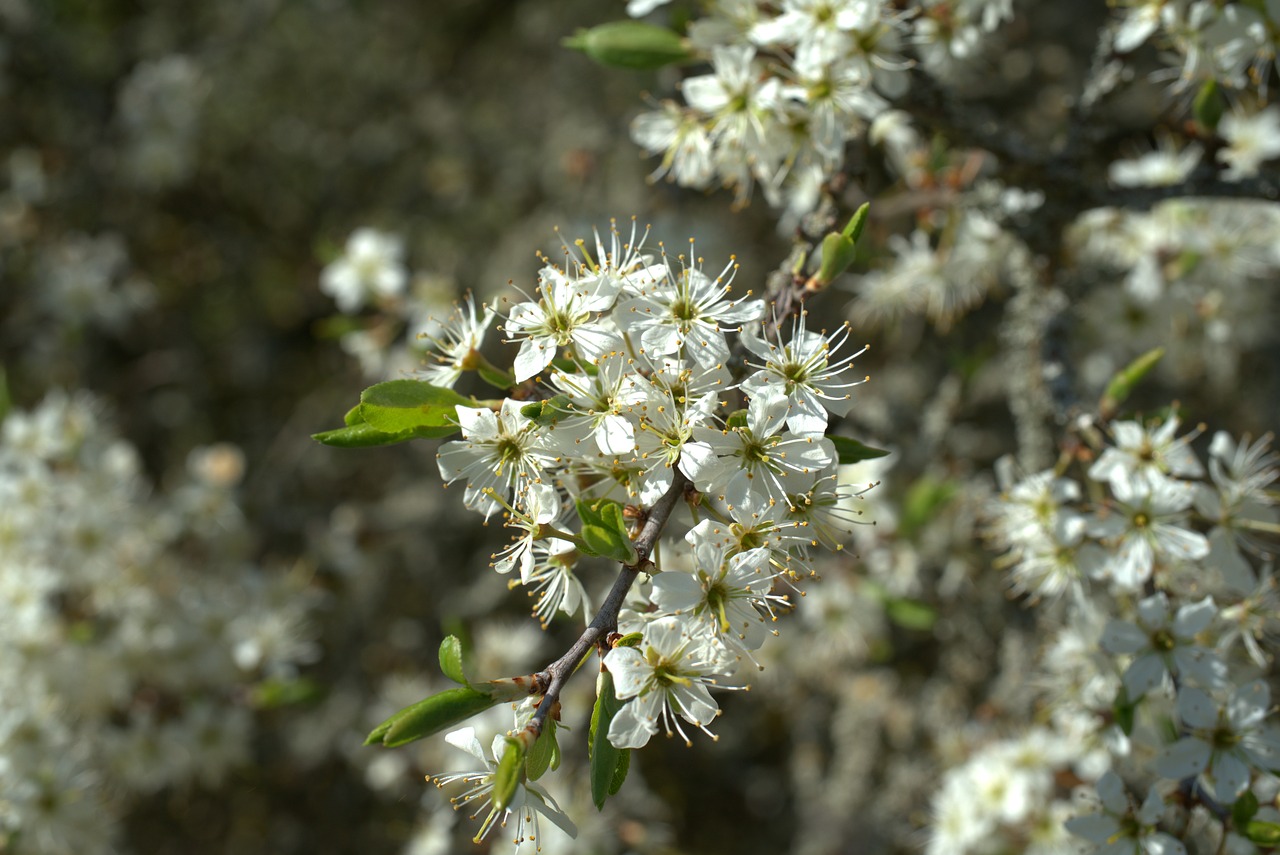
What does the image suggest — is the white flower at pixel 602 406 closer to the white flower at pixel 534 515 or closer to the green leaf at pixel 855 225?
the white flower at pixel 534 515

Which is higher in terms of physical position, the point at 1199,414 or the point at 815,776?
the point at 1199,414

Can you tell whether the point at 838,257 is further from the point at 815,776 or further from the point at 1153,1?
the point at 815,776

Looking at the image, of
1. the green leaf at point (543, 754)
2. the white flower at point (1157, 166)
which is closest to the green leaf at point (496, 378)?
the green leaf at point (543, 754)

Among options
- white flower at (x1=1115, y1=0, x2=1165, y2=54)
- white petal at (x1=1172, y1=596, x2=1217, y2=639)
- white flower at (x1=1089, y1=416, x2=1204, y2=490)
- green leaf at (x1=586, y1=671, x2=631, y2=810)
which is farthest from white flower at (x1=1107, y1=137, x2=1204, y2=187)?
green leaf at (x1=586, y1=671, x2=631, y2=810)

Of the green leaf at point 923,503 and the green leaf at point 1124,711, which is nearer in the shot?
the green leaf at point 1124,711

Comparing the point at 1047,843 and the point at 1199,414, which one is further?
the point at 1199,414

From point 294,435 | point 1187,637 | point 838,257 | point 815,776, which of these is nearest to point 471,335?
point 838,257
